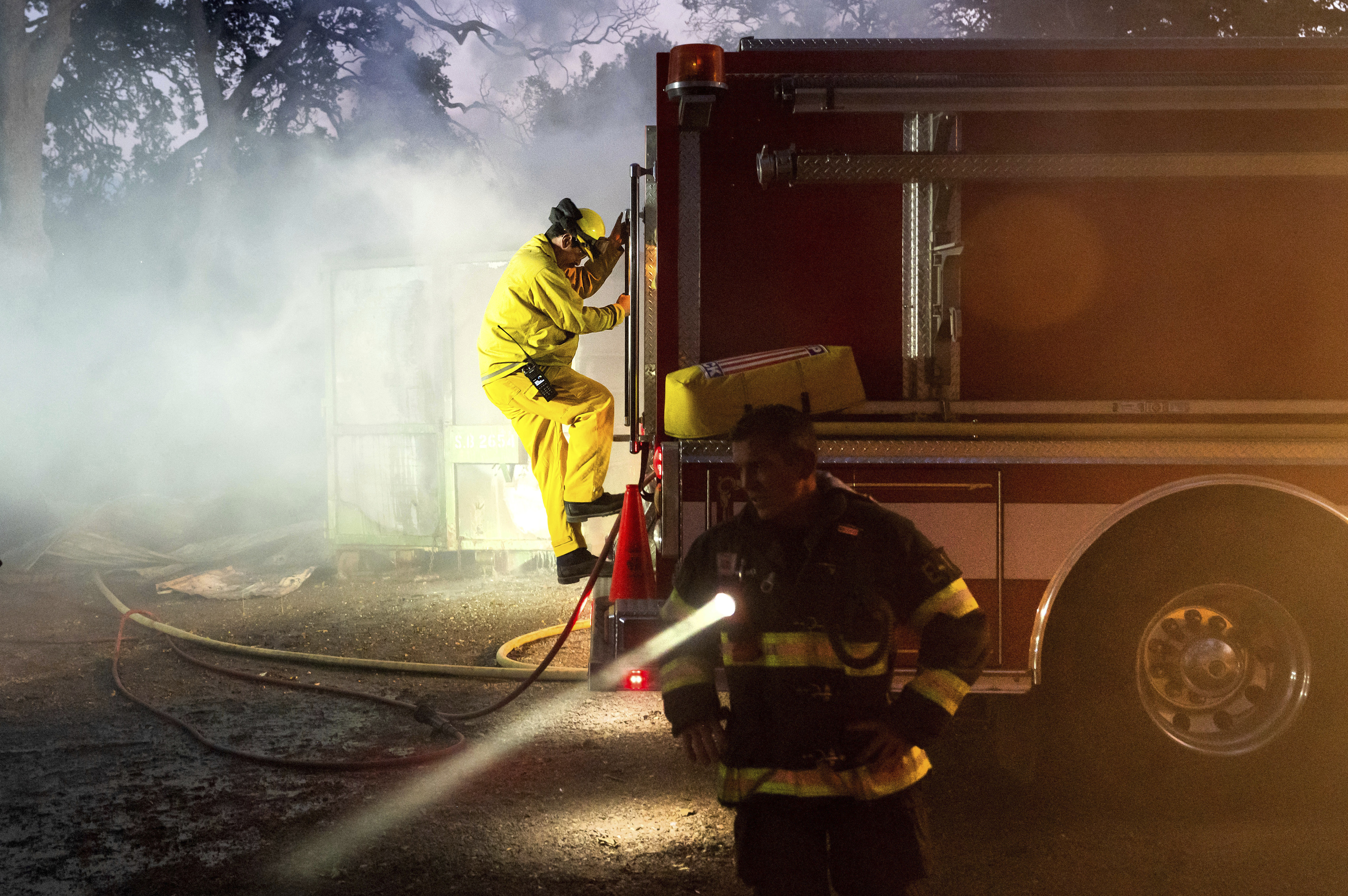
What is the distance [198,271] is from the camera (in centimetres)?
1867

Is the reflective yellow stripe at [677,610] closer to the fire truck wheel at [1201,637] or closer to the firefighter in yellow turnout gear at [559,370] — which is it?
the fire truck wheel at [1201,637]

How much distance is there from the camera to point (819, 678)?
6.90ft

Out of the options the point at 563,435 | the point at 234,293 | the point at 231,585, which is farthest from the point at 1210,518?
the point at 234,293

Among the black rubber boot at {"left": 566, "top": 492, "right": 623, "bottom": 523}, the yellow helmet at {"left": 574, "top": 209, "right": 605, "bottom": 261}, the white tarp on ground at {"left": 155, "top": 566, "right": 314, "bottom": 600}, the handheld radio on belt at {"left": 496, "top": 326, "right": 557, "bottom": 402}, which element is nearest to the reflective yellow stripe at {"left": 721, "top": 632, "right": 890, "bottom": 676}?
the black rubber boot at {"left": 566, "top": 492, "right": 623, "bottom": 523}

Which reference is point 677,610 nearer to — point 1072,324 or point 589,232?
point 1072,324

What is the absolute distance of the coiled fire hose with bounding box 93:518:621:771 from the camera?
14.2 feet

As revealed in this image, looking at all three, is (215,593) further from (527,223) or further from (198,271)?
(198,271)

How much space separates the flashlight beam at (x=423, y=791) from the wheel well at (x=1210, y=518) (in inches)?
56.2

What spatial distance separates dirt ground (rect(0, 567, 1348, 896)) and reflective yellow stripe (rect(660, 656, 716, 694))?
134 centimetres

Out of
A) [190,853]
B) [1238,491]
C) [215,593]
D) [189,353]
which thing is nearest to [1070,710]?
[1238,491]

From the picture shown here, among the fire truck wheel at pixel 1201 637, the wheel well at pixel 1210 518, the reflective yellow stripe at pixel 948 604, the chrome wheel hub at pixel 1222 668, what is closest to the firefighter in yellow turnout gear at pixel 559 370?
the wheel well at pixel 1210 518

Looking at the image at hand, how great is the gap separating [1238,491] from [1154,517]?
1.01 feet

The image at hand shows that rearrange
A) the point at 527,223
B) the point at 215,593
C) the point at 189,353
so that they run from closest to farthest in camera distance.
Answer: the point at 215,593, the point at 527,223, the point at 189,353

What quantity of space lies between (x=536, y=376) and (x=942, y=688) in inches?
128
